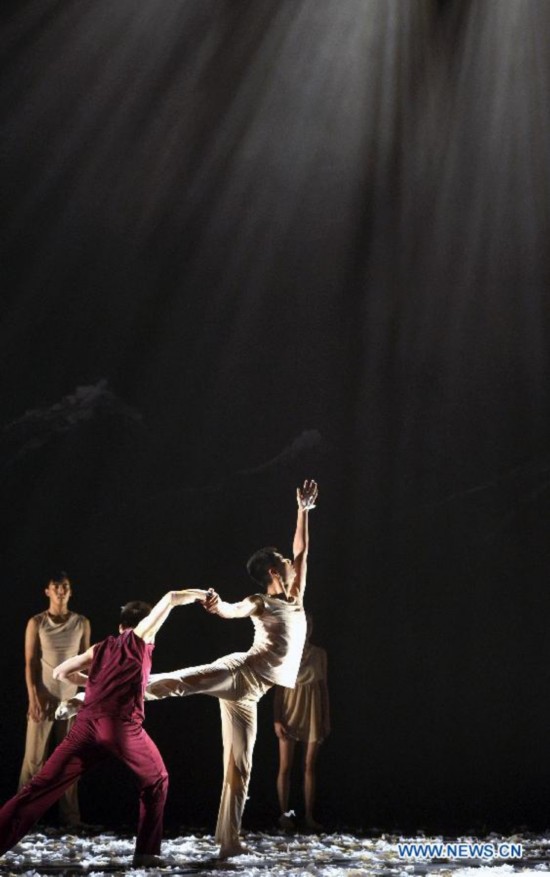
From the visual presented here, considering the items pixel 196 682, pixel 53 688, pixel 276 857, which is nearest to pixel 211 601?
pixel 196 682

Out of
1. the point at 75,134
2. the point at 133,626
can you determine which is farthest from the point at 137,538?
the point at 75,134

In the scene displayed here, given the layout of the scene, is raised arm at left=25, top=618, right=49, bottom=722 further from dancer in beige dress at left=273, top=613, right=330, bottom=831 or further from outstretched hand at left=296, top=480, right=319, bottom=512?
outstretched hand at left=296, top=480, right=319, bottom=512

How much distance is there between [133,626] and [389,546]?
3.45 metres

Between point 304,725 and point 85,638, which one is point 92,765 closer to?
point 85,638

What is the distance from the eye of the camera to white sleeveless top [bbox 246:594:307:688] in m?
4.53

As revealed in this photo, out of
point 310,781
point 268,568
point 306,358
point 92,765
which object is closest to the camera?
point 92,765

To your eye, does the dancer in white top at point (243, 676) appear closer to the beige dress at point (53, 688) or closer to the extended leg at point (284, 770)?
the extended leg at point (284, 770)

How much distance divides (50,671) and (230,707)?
1.60m

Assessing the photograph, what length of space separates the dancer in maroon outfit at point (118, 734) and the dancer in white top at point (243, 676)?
274 mm

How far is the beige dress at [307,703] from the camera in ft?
18.6

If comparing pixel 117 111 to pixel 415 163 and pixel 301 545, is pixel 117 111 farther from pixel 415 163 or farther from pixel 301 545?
pixel 301 545

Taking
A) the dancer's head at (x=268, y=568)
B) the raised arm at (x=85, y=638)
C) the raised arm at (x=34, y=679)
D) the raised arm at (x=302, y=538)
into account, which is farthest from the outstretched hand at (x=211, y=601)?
the raised arm at (x=34, y=679)

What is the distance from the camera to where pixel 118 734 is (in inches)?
154

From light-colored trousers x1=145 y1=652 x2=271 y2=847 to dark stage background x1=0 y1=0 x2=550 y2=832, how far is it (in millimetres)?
1936
